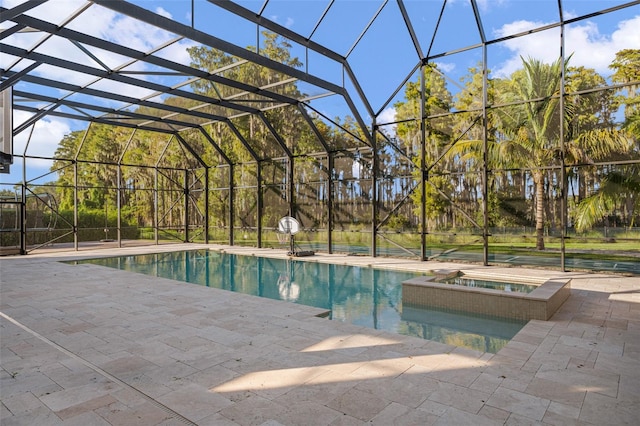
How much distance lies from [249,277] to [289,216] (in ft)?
13.3

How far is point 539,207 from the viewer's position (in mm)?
8891

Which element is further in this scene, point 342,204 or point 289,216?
point 289,216

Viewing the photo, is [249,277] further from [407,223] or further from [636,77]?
[636,77]

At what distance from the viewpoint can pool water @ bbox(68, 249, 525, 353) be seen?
5.04 meters

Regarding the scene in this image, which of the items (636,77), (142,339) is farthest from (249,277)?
(636,77)

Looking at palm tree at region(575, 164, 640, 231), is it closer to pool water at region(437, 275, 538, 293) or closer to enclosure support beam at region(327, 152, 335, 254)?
pool water at region(437, 275, 538, 293)

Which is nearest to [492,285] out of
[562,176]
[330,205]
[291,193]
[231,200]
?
[562,176]

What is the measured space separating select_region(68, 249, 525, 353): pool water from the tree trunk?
115 inches

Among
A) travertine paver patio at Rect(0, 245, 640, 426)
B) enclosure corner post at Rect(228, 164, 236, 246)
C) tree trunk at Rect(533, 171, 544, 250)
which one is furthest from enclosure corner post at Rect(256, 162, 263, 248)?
tree trunk at Rect(533, 171, 544, 250)

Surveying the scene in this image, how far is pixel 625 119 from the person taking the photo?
7.86 metres

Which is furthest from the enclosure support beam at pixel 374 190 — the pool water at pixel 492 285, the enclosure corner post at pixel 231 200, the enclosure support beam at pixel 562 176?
the enclosure corner post at pixel 231 200

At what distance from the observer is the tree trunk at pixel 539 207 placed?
29.1ft

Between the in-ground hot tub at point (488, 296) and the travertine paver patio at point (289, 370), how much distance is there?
0.29 m

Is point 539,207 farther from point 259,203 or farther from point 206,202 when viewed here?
point 206,202
